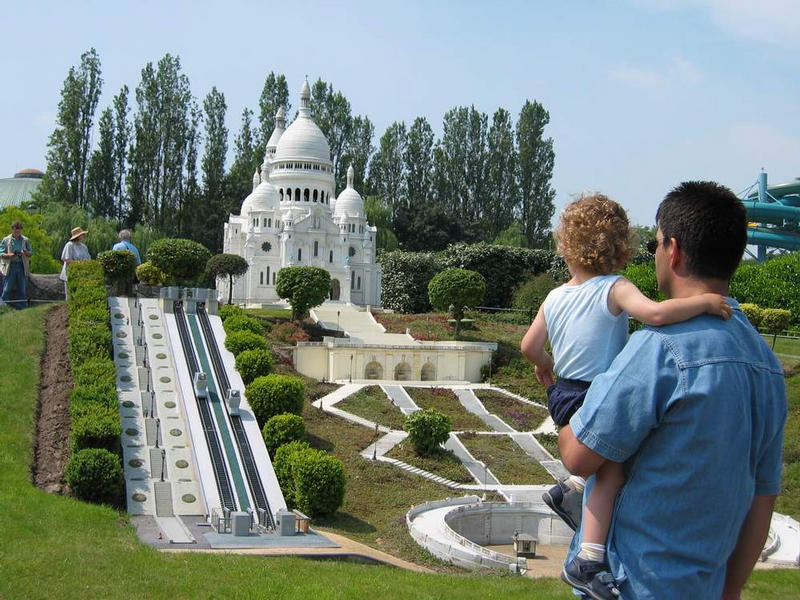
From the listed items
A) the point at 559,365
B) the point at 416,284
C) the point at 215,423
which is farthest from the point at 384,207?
the point at 559,365

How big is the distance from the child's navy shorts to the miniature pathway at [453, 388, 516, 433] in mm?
33401

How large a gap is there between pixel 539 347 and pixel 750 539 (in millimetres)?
1832

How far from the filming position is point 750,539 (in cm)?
430

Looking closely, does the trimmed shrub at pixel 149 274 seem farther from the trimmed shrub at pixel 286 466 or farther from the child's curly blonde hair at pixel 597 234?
the child's curly blonde hair at pixel 597 234

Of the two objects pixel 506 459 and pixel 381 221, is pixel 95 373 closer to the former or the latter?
pixel 506 459

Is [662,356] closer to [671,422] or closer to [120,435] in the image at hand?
[671,422]

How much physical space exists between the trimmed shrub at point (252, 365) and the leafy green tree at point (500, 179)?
174 ft

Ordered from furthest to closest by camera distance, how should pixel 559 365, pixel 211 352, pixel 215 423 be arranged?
pixel 211 352, pixel 215 423, pixel 559 365

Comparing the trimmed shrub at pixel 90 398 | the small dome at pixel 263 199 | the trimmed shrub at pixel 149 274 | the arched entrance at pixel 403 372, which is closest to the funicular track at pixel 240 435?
the trimmed shrub at pixel 90 398

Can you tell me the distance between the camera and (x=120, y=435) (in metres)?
25.0

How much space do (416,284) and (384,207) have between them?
15553 millimetres

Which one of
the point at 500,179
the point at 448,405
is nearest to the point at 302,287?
the point at 448,405

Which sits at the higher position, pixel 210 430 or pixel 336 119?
pixel 336 119

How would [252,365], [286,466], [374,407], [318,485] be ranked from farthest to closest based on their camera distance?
[374,407] → [252,365] → [286,466] → [318,485]
